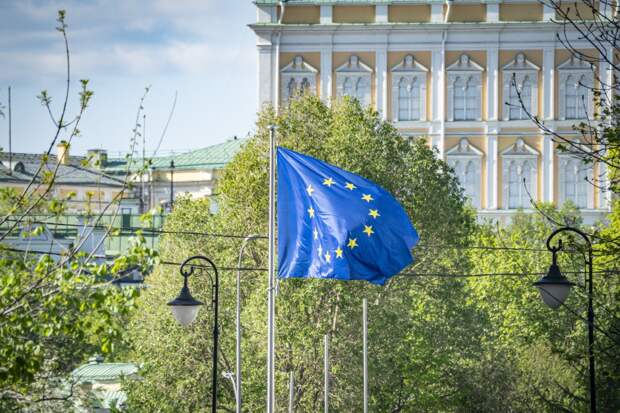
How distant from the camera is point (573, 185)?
84312 millimetres

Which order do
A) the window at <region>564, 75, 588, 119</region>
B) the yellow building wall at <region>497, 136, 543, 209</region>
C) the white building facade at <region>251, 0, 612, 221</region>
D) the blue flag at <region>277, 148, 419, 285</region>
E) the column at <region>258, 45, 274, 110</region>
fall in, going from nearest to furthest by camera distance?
1. the blue flag at <region>277, 148, 419, 285</region>
2. the column at <region>258, 45, 274, 110</region>
3. the yellow building wall at <region>497, 136, 543, 209</region>
4. the white building facade at <region>251, 0, 612, 221</region>
5. the window at <region>564, 75, 588, 119</region>

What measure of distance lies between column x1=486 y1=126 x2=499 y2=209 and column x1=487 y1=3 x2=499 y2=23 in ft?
19.1

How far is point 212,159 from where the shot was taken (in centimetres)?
11538

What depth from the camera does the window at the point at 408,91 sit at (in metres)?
85.6

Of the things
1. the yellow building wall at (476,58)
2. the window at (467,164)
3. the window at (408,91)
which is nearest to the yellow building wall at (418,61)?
the window at (408,91)

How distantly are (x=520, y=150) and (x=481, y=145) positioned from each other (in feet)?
7.07

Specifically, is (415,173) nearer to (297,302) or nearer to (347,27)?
(297,302)

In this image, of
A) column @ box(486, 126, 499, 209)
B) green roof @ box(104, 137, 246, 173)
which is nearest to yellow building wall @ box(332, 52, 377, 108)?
column @ box(486, 126, 499, 209)

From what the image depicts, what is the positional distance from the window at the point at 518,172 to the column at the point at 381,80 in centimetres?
692

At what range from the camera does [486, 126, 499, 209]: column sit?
8438 centimetres

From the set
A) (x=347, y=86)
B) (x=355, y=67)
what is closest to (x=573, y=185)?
(x=347, y=86)

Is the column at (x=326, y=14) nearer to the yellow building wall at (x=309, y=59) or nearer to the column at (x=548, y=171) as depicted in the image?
the yellow building wall at (x=309, y=59)

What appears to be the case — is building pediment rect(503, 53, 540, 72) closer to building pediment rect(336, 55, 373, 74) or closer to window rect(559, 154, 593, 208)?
window rect(559, 154, 593, 208)

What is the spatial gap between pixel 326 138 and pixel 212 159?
231 ft
